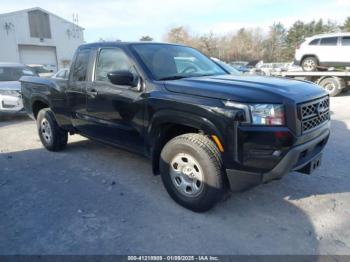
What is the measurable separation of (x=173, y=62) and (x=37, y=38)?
3579cm

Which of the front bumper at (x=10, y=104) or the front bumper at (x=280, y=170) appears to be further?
the front bumper at (x=10, y=104)

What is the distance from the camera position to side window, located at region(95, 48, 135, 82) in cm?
376

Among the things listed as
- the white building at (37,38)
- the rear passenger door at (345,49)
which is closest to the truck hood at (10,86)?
the rear passenger door at (345,49)

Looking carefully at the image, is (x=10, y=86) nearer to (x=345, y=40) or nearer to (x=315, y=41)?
(x=315, y=41)

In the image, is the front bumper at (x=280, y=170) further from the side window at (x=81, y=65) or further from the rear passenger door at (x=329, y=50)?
the rear passenger door at (x=329, y=50)

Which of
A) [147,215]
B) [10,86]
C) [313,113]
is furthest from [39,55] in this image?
[313,113]

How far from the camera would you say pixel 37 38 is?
34.5 meters

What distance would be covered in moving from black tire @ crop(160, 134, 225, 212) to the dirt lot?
0.17m

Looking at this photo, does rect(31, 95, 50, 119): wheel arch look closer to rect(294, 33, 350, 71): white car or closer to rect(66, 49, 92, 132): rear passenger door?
rect(66, 49, 92, 132): rear passenger door

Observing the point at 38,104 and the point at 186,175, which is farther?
the point at 38,104

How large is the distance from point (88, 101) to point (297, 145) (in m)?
2.86

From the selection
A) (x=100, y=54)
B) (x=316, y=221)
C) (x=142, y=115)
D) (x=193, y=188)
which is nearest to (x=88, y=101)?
(x=100, y=54)

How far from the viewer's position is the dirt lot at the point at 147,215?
9.08 feet

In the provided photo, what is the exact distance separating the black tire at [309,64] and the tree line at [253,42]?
36977 mm
